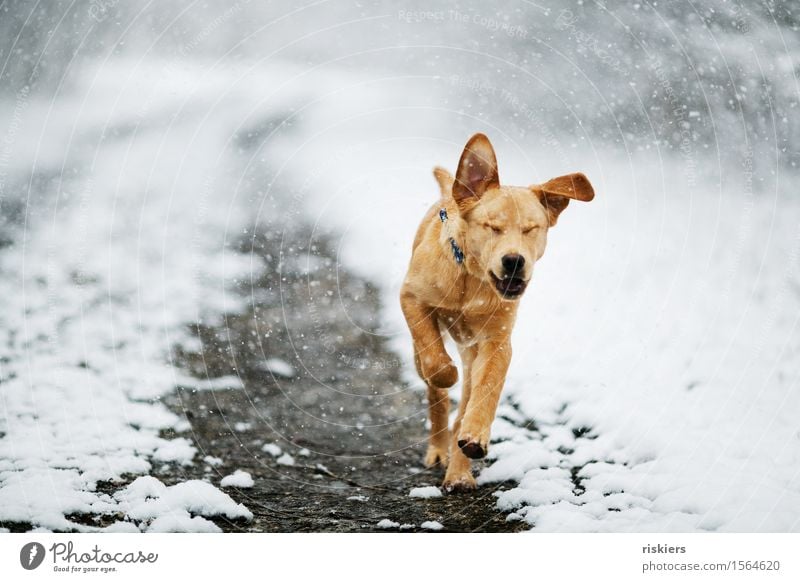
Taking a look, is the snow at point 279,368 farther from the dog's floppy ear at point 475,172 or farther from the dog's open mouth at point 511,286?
the dog's open mouth at point 511,286

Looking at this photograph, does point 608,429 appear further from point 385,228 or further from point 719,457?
point 385,228

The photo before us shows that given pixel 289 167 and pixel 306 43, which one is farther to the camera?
pixel 289 167

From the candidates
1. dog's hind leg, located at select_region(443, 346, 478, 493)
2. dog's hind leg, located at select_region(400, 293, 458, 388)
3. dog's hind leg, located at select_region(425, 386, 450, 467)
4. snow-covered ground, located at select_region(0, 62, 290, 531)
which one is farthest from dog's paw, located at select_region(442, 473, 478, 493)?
snow-covered ground, located at select_region(0, 62, 290, 531)

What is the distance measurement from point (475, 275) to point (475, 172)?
499mm

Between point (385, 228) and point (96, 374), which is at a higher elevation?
point (385, 228)

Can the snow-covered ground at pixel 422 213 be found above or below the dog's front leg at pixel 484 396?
above

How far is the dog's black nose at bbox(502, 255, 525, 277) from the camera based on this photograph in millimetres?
3104

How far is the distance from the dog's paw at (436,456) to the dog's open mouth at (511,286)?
158 cm

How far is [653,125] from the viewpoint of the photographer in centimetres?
584

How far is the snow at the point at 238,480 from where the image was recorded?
408cm

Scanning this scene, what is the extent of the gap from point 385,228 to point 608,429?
101 inches

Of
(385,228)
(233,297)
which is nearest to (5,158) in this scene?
(233,297)
